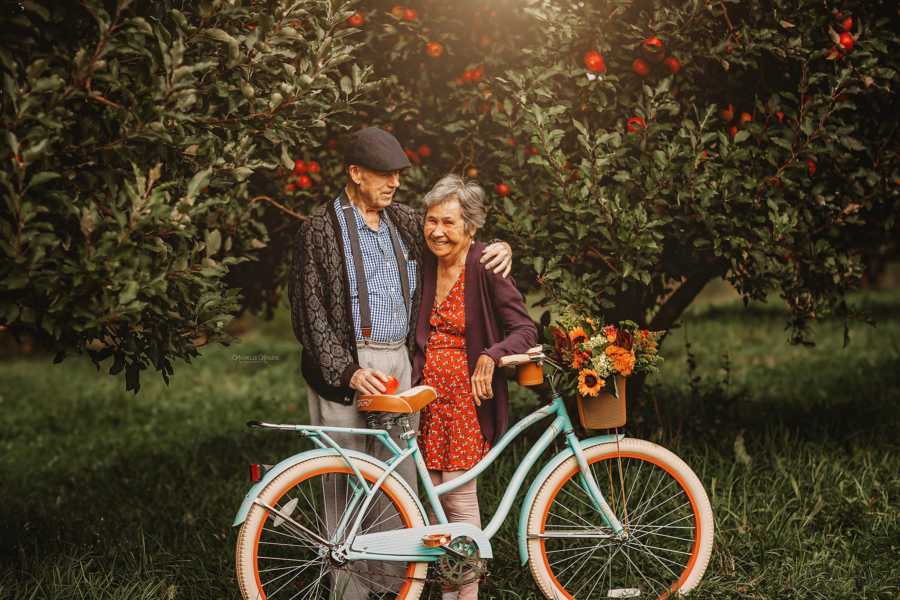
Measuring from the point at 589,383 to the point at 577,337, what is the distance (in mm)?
188

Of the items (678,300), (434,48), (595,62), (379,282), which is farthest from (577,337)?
(678,300)

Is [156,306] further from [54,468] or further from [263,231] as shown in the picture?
[54,468]

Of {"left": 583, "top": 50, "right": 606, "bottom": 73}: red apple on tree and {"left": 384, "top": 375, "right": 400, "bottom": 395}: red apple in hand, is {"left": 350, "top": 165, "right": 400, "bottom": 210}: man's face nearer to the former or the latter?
{"left": 384, "top": 375, "right": 400, "bottom": 395}: red apple in hand

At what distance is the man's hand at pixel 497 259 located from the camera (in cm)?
357

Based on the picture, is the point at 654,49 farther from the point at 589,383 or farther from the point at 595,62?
the point at 589,383

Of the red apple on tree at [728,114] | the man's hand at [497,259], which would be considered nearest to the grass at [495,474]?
the man's hand at [497,259]

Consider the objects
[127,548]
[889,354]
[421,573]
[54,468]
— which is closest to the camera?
[421,573]

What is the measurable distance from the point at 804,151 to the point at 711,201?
0.50 meters

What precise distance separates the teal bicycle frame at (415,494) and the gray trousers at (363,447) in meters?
0.11

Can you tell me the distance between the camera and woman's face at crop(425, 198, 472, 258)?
3471mm

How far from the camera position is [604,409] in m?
3.45

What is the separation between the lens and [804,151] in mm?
4078

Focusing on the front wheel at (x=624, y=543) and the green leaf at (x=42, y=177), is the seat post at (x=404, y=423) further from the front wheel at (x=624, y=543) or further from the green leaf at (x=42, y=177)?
the green leaf at (x=42, y=177)

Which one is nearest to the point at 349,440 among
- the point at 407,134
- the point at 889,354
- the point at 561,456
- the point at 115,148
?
the point at 561,456
